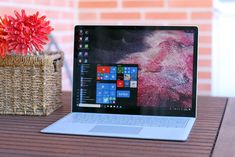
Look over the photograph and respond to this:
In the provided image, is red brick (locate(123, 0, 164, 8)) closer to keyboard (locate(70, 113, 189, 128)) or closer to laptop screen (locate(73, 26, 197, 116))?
laptop screen (locate(73, 26, 197, 116))

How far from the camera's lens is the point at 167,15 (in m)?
2.16

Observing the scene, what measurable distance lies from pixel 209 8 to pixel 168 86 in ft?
3.24

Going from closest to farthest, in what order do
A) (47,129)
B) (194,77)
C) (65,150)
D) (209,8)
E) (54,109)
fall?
(65,150), (47,129), (194,77), (54,109), (209,8)

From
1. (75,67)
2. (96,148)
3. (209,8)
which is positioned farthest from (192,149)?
(209,8)

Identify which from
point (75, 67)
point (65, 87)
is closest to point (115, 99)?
point (75, 67)

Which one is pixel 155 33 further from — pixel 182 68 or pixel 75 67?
pixel 75 67

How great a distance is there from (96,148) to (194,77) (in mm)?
364

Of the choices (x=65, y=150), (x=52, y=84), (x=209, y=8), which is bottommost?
(x=65, y=150)

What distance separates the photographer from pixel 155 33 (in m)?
1.23

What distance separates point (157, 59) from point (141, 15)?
99cm

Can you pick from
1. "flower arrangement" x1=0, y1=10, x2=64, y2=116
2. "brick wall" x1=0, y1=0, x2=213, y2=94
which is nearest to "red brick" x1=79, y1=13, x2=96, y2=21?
"brick wall" x1=0, y1=0, x2=213, y2=94

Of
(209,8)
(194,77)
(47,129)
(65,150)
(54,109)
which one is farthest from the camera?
(209,8)

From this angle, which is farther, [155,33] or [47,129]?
[155,33]

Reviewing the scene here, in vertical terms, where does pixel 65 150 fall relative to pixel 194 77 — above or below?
below
